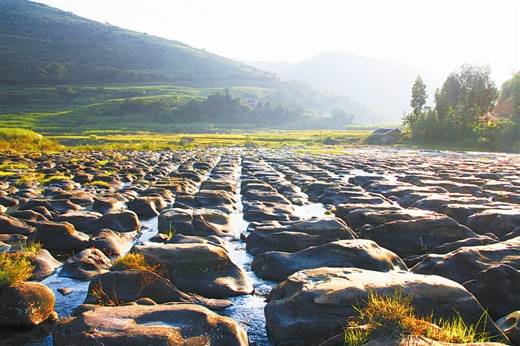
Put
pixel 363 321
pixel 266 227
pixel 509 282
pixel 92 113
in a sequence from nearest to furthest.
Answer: pixel 363 321 → pixel 509 282 → pixel 266 227 → pixel 92 113

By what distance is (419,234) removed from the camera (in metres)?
16.0

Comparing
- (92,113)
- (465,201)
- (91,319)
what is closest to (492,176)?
(465,201)

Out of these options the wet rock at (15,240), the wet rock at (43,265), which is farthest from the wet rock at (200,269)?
the wet rock at (15,240)

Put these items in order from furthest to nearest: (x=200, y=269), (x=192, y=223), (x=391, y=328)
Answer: (x=192, y=223) < (x=200, y=269) < (x=391, y=328)

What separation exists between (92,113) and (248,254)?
547 ft

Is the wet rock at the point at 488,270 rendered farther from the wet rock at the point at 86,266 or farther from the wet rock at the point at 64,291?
the wet rock at the point at 64,291

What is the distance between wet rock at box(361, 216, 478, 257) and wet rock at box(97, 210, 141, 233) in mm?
9133

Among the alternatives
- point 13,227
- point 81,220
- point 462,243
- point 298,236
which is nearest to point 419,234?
point 462,243

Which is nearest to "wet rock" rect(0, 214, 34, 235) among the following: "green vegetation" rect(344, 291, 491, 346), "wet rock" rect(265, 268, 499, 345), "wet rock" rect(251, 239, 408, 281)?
"wet rock" rect(251, 239, 408, 281)

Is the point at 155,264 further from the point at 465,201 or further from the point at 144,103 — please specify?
the point at 144,103

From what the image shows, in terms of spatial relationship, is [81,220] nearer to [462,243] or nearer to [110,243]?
[110,243]

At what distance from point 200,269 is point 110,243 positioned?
183 inches

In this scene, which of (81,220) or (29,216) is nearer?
(81,220)

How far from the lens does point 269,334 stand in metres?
9.86
